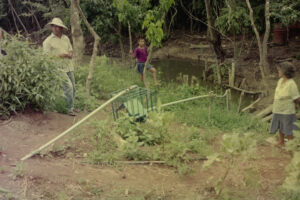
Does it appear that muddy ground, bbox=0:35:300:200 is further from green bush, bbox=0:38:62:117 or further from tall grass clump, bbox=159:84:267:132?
tall grass clump, bbox=159:84:267:132

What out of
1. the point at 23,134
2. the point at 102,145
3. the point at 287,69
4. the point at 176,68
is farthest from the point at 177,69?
the point at 23,134

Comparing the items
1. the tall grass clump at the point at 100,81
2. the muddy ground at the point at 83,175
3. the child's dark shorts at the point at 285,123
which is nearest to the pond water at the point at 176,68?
the tall grass clump at the point at 100,81

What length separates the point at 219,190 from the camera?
134 inches

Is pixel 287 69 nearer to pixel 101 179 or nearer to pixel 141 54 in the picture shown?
pixel 101 179

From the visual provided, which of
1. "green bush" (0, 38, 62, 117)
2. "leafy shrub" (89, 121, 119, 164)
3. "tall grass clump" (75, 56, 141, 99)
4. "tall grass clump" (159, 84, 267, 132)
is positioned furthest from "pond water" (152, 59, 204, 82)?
"leafy shrub" (89, 121, 119, 164)

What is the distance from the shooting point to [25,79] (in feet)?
16.2

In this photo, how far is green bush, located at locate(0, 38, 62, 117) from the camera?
15.7 ft

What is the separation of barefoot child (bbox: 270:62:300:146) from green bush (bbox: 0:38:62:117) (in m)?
3.34

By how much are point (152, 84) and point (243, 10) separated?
11.5 ft

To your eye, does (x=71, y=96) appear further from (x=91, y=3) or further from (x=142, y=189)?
(x=91, y=3)

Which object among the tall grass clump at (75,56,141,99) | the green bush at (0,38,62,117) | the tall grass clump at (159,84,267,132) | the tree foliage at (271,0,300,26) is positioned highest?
the tree foliage at (271,0,300,26)

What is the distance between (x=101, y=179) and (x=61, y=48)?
2.88 meters

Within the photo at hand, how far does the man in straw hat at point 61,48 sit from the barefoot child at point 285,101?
11.0 feet

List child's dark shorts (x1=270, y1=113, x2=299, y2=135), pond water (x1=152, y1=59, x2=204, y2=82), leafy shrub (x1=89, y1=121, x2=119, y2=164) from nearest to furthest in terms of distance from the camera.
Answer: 1. leafy shrub (x1=89, y1=121, x2=119, y2=164)
2. child's dark shorts (x1=270, y1=113, x2=299, y2=135)
3. pond water (x1=152, y1=59, x2=204, y2=82)
